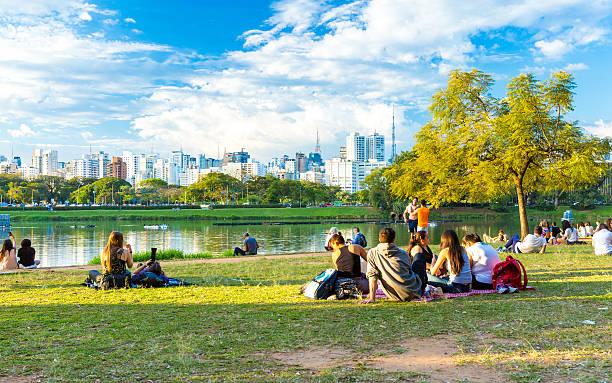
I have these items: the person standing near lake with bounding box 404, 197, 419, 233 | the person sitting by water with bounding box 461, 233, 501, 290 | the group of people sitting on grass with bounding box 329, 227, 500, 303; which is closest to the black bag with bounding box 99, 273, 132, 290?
the group of people sitting on grass with bounding box 329, 227, 500, 303

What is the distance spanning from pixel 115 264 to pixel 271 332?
17.4 feet

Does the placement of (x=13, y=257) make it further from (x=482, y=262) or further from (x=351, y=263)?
(x=482, y=262)

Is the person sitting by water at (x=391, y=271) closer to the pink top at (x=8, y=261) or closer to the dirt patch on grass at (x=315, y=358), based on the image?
the dirt patch on grass at (x=315, y=358)

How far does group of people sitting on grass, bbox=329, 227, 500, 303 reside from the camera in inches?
328

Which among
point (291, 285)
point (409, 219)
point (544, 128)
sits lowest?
point (291, 285)

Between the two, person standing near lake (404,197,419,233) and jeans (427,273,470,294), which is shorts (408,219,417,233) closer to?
person standing near lake (404,197,419,233)

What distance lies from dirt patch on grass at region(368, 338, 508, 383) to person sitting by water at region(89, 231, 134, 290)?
6711mm

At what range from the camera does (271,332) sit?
6.60m

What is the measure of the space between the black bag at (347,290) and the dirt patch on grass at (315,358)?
3237 mm

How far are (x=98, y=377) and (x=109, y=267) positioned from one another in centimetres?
598

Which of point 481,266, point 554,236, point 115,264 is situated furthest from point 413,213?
point 115,264

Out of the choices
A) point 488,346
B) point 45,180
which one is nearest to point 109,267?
point 488,346

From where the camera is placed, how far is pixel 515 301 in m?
8.39

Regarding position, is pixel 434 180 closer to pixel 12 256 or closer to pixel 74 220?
pixel 12 256
